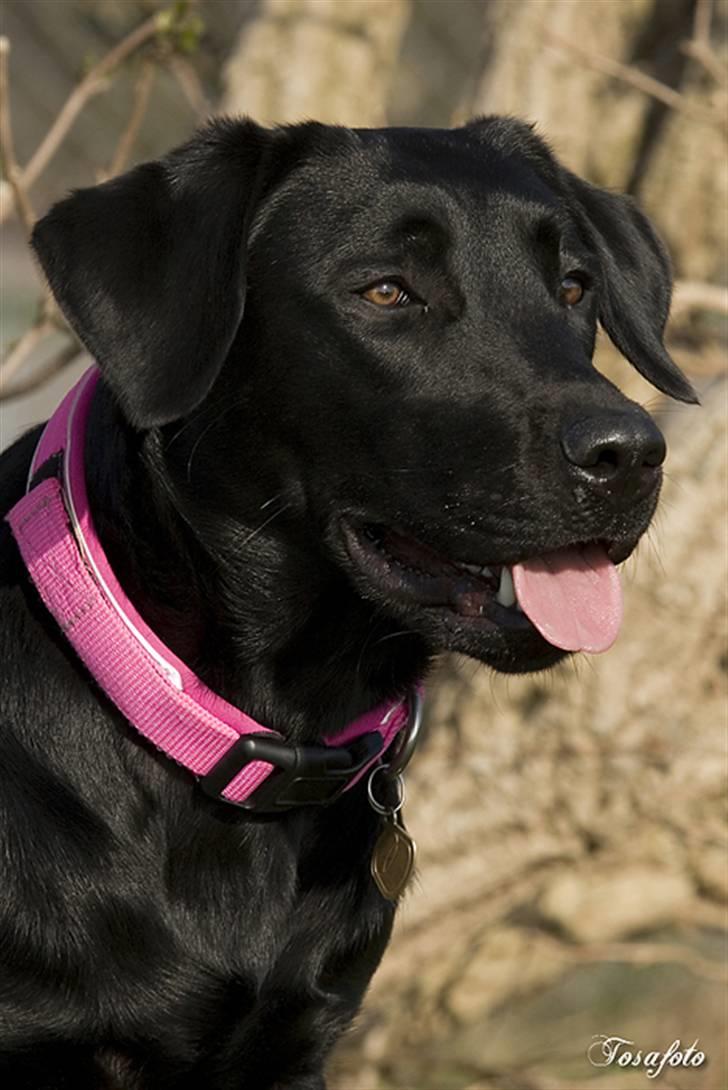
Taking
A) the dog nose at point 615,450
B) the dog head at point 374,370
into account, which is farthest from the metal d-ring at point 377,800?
the dog nose at point 615,450

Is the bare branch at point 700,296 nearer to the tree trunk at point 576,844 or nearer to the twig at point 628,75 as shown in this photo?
the tree trunk at point 576,844

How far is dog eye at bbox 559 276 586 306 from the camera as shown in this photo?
3.25m

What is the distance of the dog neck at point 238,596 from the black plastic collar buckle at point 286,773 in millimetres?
96

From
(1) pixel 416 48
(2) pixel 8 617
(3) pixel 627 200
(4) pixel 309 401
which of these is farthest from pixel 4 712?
(1) pixel 416 48

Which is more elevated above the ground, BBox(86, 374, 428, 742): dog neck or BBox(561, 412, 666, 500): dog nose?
BBox(561, 412, 666, 500): dog nose

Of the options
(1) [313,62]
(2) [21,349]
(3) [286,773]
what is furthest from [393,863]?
(1) [313,62]

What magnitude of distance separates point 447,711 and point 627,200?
6.31 feet

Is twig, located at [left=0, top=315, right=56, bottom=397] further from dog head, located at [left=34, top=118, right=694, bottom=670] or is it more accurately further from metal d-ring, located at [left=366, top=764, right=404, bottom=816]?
metal d-ring, located at [left=366, top=764, right=404, bottom=816]

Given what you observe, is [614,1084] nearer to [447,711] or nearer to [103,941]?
[447,711]

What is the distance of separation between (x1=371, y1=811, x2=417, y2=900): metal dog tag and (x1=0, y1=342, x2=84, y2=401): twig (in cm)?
169

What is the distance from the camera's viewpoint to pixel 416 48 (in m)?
10.5

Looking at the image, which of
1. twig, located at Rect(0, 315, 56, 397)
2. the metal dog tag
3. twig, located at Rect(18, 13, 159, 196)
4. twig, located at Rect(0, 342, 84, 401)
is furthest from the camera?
twig, located at Rect(18, 13, 159, 196)

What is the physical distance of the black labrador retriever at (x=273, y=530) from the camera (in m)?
2.85

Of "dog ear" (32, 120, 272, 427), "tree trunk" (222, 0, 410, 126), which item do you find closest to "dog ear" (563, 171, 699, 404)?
"dog ear" (32, 120, 272, 427)
